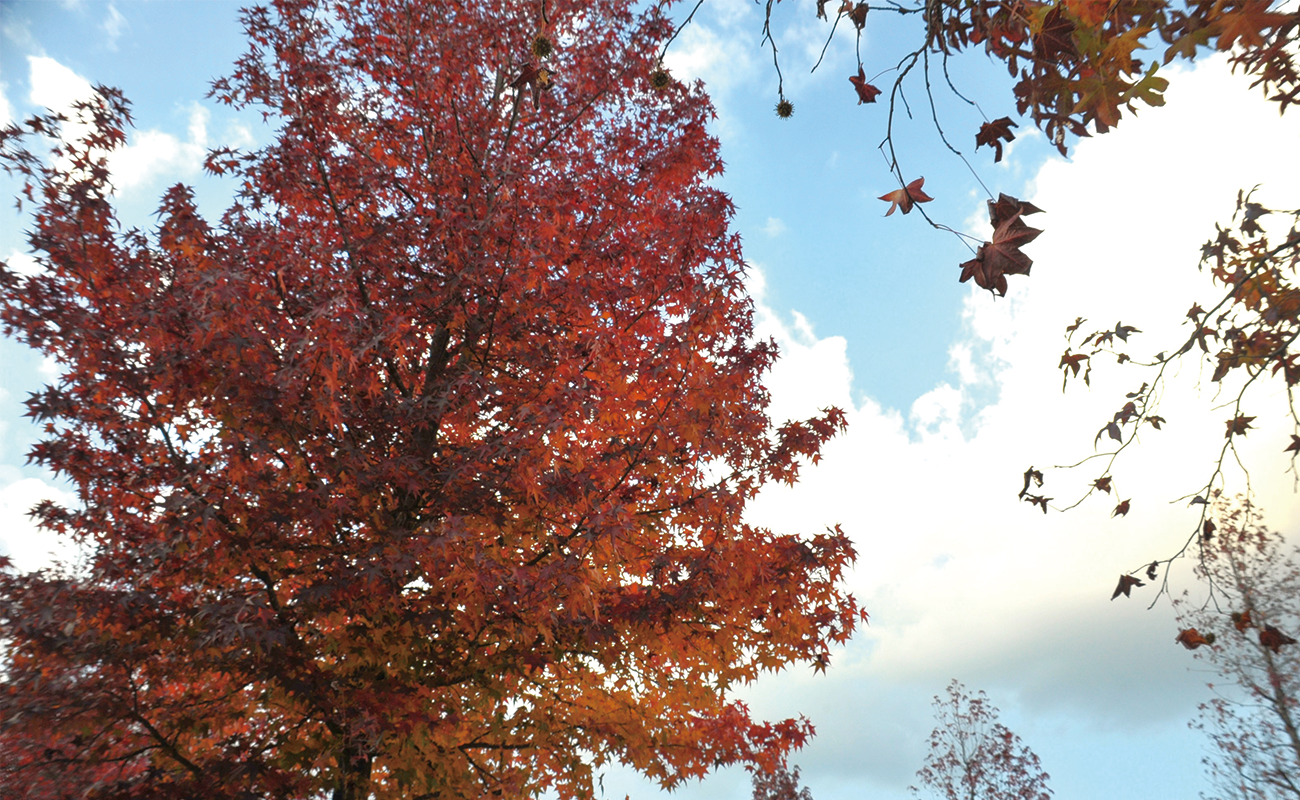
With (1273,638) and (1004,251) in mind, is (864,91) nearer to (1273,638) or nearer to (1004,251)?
(1004,251)

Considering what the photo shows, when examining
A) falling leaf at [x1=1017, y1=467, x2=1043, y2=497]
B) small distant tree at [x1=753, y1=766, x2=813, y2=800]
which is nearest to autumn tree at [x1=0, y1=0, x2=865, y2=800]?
falling leaf at [x1=1017, y1=467, x2=1043, y2=497]

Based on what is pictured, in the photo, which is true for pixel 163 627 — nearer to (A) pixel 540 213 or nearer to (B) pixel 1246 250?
(A) pixel 540 213

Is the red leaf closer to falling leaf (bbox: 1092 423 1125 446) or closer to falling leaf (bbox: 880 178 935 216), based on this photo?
falling leaf (bbox: 880 178 935 216)

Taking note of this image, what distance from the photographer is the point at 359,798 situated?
5.84 m

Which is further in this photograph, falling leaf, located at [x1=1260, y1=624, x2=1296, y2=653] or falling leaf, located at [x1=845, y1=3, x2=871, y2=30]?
falling leaf, located at [x1=1260, y1=624, x2=1296, y2=653]

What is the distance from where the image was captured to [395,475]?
563 centimetres

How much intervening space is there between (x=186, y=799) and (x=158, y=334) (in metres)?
2.98

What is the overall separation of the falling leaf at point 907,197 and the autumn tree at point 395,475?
3.15 meters

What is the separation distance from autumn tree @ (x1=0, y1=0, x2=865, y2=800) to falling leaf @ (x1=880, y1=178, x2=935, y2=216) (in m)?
3.15

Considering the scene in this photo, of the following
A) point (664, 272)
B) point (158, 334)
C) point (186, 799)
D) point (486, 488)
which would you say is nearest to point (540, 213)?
point (664, 272)

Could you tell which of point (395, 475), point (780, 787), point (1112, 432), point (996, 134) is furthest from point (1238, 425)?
point (780, 787)

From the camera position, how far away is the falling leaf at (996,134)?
2.33 m

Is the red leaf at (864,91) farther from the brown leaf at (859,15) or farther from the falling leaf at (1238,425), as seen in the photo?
the falling leaf at (1238,425)

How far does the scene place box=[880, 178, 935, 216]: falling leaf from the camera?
6.52 ft
